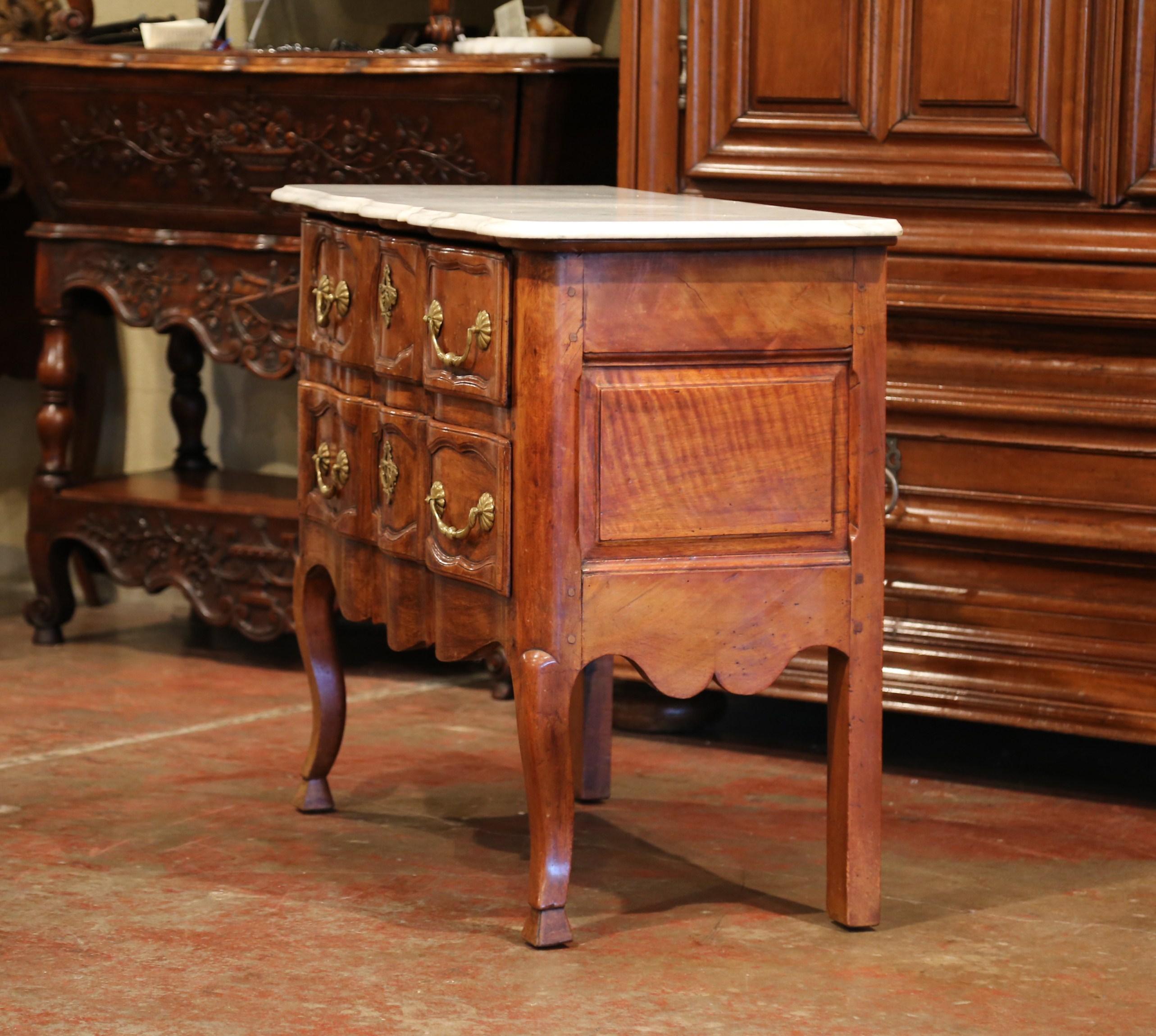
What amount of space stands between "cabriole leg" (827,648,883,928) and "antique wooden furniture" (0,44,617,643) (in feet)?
4.98

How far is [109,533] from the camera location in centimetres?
423

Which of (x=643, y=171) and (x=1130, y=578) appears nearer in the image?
(x=1130, y=578)

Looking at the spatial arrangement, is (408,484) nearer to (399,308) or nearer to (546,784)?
(399,308)

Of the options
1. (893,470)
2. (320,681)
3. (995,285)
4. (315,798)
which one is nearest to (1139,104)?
(995,285)

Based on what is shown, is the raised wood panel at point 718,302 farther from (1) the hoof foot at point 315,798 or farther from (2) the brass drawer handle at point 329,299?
(1) the hoof foot at point 315,798

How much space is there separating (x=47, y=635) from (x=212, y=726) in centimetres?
86

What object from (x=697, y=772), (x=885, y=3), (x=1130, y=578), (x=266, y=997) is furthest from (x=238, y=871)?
(x=885, y=3)

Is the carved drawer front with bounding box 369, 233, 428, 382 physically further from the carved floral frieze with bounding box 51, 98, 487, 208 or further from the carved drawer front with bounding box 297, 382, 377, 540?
the carved floral frieze with bounding box 51, 98, 487, 208

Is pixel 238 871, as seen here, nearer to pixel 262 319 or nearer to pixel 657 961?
pixel 657 961

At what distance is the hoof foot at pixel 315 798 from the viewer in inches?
121

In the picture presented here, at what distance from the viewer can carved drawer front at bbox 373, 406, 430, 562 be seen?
2.62 m

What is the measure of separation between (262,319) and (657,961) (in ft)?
6.62

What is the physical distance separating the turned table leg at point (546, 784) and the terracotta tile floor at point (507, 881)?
5 cm

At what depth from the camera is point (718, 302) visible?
238 cm
